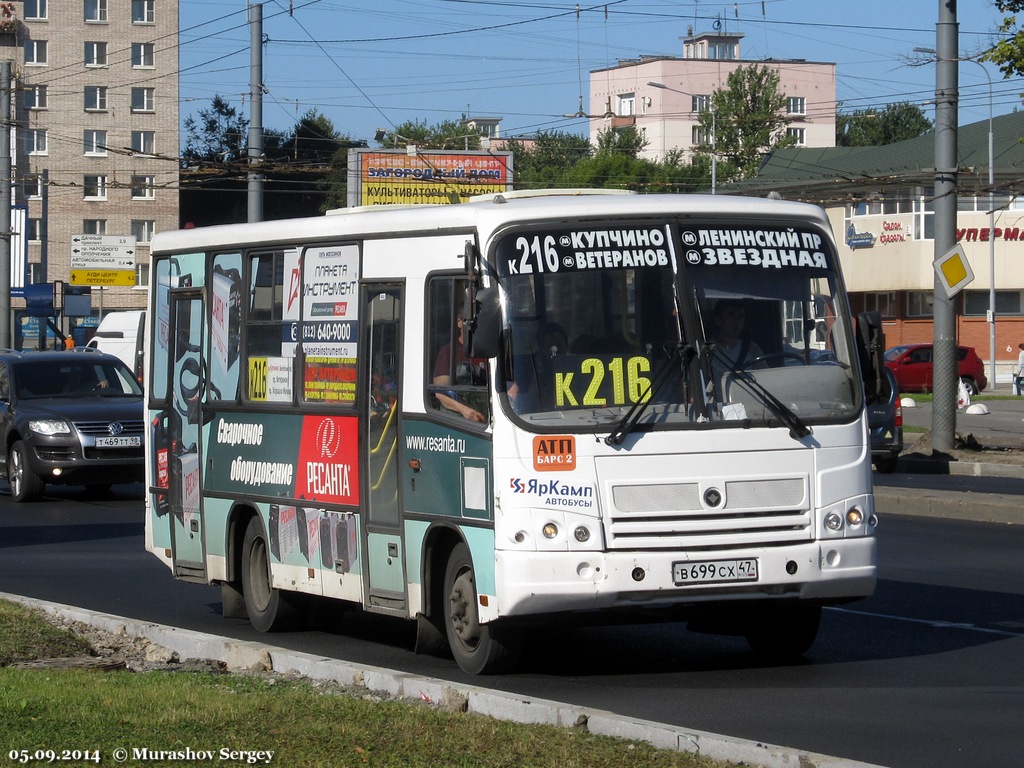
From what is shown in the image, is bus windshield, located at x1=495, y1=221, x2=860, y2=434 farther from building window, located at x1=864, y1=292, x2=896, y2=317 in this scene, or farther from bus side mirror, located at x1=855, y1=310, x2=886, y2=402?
building window, located at x1=864, y1=292, x2=896, y2=317

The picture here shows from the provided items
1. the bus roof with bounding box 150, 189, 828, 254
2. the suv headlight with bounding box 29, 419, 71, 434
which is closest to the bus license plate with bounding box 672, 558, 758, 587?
the bus roof with bounding box 150, 189, 828, 254

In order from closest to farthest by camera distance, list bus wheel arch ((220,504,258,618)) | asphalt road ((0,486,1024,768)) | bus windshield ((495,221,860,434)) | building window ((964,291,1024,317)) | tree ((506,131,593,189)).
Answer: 1. asphalt road ((0,486,1024,768))
2. bus windshield ((495,221,860,434))
3. bus wheel arch ((220,504,258,618))
4. building window ((964,291,1024,317))
5. tree ((506,131,593,189))

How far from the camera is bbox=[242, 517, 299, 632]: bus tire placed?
11.0m

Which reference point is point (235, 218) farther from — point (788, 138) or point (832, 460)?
point (832, 460)

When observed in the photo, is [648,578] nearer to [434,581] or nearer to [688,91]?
[434,581]

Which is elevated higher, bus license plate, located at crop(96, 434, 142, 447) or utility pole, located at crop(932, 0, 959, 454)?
utility pole, located at crop(932, 0, 959, 454)

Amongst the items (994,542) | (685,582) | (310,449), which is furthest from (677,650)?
Result: (994,542)

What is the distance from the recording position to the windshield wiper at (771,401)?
8.78 m

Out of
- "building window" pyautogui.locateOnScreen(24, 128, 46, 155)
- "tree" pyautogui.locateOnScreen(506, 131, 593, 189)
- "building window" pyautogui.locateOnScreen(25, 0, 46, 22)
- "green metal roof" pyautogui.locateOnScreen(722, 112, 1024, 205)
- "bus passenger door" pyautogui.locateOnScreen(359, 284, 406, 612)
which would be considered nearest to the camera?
"bus passenger door" pyautogui.locateOnScreen(359, 284, 406, 612)

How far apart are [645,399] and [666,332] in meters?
0.38

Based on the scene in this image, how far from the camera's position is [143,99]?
87.8 metres

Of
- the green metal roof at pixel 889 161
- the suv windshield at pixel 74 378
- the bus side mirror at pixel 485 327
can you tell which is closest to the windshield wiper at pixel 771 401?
the bus side mirror at pixel 485 327

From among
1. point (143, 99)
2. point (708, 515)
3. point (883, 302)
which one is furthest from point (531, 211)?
point (143, 99)

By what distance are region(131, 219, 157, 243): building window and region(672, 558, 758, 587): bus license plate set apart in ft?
274
